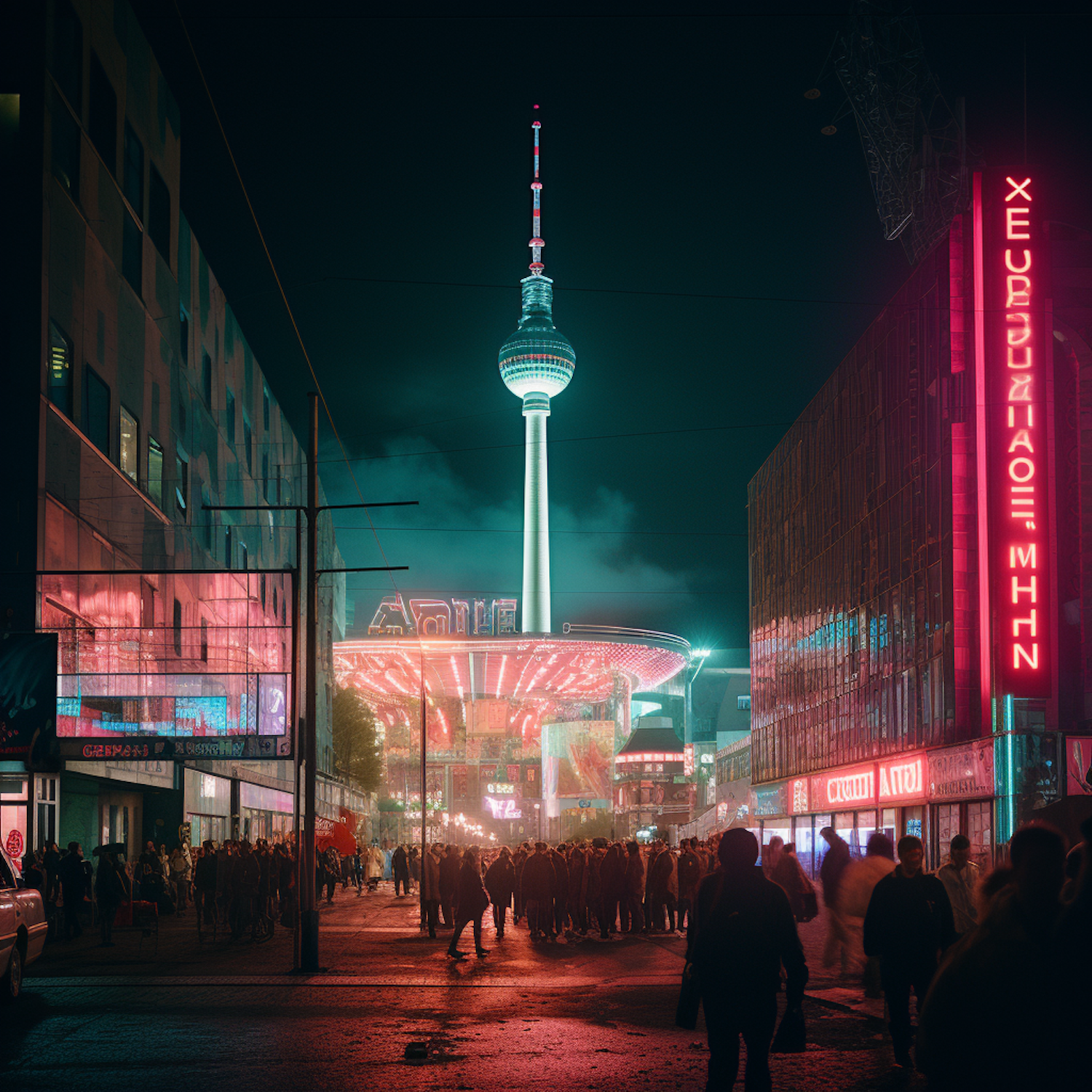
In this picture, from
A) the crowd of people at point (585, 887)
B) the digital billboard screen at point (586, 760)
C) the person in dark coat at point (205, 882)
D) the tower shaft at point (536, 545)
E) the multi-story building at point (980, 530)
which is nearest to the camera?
the crowd of people at point (585, 887)

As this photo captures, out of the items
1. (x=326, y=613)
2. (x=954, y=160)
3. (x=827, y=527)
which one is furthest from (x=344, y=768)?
(x=954, y=160)

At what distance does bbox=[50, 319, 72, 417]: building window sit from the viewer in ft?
82.7

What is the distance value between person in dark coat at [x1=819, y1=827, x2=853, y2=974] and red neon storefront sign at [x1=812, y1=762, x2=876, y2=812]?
18185mm

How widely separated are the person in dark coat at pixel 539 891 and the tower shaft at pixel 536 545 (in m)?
105

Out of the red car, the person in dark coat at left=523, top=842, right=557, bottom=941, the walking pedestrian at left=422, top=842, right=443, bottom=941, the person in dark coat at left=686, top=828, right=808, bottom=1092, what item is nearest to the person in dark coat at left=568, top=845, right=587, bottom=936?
the person in dark coat at left=523, top=842, right=557, bottom=941

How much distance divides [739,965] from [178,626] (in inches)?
1160

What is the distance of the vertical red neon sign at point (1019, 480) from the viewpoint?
991 inches

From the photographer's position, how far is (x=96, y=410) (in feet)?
93.2

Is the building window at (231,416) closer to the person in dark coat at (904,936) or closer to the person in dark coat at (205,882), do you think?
the person in dark coat at (205,882)

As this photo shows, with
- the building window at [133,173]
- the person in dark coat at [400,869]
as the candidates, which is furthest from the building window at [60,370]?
the person in dark coat at [400,869]

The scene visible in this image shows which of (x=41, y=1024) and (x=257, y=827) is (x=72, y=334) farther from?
Result: (x=257, y=827)

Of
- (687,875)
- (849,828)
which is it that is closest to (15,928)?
(687,875)

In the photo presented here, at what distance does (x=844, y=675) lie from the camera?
125 ft

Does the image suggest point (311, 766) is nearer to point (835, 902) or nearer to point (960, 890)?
point (835, 902)
